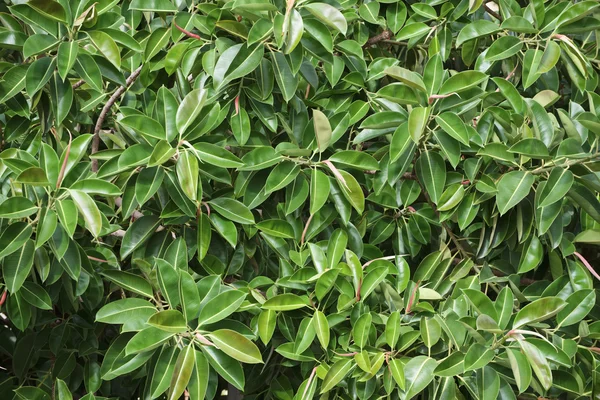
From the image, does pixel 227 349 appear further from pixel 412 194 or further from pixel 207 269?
pixel 412 194

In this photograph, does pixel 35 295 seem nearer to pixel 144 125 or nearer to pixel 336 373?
pixel 144 125

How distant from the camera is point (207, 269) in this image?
5.65 ft

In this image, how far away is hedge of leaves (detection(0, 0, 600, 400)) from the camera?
Answer: 4.91ft

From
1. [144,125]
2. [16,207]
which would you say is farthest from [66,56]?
[16,207]

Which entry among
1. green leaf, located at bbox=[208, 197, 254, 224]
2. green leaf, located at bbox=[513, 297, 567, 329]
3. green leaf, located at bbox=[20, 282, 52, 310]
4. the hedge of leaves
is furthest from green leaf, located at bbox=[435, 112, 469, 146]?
green leaf, located at bbox=[20, 282, 52, 310]

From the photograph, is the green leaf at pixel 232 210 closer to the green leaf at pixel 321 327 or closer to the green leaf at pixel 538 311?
the green leaf at pixel 321 327

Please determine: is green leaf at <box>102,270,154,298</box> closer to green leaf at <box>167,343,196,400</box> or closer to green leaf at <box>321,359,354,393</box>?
green leaf at <box>167,343,196,400</box>

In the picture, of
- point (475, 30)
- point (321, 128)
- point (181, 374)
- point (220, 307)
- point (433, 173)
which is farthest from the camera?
point (475, 30)

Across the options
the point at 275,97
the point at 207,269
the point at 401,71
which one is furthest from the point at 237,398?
the point at 401,71

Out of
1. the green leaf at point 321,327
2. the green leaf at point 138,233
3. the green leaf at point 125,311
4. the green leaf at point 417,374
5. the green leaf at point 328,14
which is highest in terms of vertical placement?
the green leaf at point 328,14

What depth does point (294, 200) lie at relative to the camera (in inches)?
66.1

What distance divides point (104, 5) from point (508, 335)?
1098 millimetres

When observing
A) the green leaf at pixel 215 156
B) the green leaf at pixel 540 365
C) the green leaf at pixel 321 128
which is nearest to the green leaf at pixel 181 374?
the green leaf at pixel 215 156

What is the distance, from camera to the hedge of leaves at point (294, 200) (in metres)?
1.50
